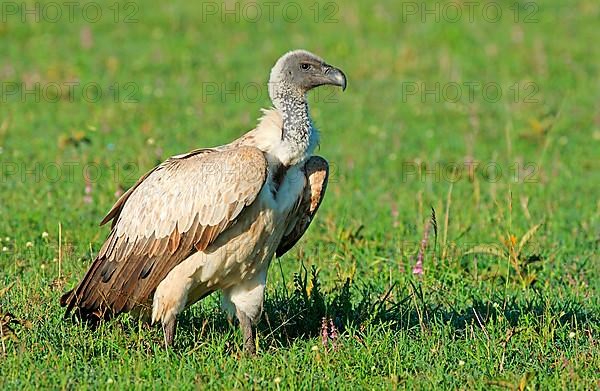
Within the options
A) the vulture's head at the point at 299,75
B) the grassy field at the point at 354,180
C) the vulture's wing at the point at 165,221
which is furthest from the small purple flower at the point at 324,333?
the vulture's head at the point at 299,75

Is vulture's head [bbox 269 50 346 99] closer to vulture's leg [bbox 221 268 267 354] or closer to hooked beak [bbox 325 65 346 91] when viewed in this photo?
hooked beak [bbox 325 65 346 91]

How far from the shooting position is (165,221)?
5891 millimetres

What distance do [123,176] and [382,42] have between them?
6329 millimetres

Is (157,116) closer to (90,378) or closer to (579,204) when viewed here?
(579,204)

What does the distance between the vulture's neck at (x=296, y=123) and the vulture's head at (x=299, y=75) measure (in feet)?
0.08

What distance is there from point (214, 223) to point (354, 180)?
4446 millimetres

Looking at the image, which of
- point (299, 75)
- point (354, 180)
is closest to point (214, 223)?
point (299, 75)

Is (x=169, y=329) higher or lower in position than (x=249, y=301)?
lower

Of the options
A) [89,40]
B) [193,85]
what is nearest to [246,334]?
[193,85]

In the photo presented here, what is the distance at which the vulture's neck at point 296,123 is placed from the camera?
19.3 feet

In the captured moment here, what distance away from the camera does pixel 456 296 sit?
7.08 metres

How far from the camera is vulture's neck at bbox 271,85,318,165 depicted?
5891 millimetres

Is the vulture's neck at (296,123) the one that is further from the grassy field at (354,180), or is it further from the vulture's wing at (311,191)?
the grassy field at (354,180)

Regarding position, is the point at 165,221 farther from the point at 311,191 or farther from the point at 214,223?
the point at 311,191
